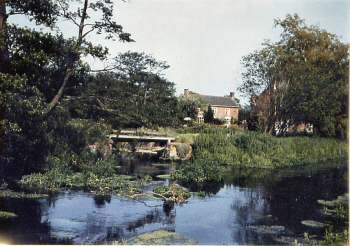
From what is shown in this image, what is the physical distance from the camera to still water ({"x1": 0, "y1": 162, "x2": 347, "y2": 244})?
10.0m

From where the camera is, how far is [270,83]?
88.1 ft

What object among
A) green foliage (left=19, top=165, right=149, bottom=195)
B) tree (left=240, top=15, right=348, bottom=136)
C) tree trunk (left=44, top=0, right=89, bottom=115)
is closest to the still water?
green foliage (left=19, top=165, right=149, bottom=195)

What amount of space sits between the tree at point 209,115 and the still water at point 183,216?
32.4 ft

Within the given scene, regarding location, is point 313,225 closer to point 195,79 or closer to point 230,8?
point 195,79

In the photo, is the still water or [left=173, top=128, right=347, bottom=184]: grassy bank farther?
[left=173, top=128, right=347, bottom=184]: grassy bank

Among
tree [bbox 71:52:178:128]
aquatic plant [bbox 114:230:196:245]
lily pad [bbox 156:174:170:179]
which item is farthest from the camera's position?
lily pad [bbox 156:174:170:179]

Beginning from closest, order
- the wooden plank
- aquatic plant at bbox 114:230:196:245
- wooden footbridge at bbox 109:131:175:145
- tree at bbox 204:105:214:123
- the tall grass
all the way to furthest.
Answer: aquatic plant at bbox 114:230:196:245 → wooden footbridge at bbox 109:131:175:145 → the wooden plank → the tall grass → tree at bbox 204:105:214:123

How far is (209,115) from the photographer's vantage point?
26984 mm

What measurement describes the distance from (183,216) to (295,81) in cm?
1659

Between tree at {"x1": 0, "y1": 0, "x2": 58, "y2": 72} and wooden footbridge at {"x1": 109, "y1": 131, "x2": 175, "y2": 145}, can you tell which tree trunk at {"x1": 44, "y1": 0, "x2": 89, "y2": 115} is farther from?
wooden footbridge at {"x1": 109, "y1": 131, "x2": 175, "y2": 145}

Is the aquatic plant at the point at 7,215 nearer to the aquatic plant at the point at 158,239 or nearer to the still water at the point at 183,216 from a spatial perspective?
the still water at the point at 183,216

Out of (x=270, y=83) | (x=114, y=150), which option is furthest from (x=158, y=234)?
(x=270, y=83)

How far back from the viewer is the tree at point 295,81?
75.9 ft

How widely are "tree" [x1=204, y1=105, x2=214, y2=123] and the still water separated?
987 cm
